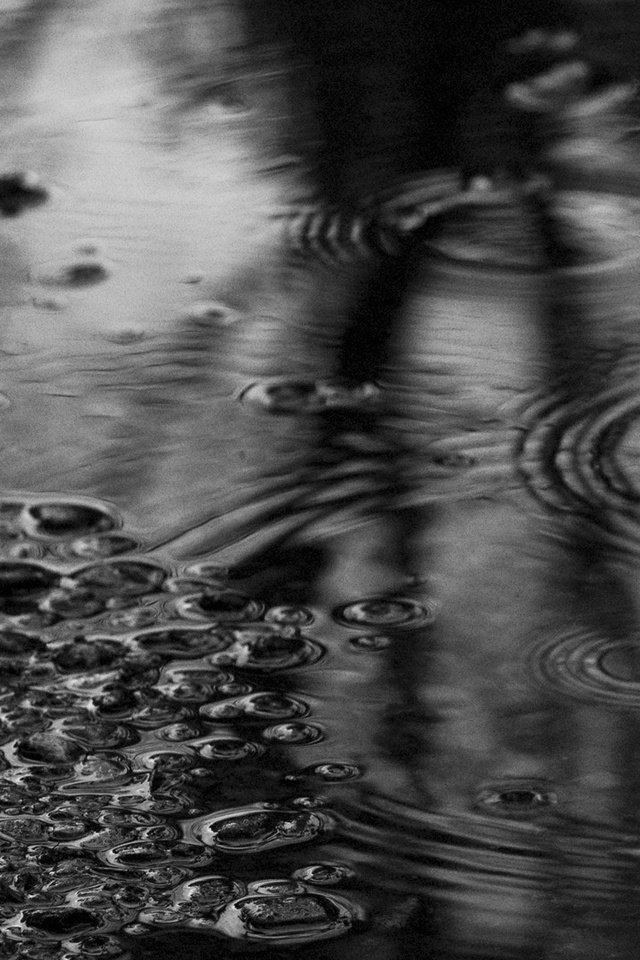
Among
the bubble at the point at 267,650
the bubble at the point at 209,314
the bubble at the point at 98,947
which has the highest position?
the bubble at the point at 209,314

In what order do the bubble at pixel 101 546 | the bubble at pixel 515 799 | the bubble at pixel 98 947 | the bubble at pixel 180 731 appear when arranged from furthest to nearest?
the bubble at pixel 101 546 → the bubble at pixel 180 731 → the bubble at pixel 515 799 → the bubble at pixel 98 947

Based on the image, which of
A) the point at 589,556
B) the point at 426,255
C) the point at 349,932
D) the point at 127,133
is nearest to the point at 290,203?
the point at 426,255

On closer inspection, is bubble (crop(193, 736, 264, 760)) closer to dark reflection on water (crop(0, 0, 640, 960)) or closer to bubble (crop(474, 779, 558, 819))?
dark reflection on water (crop(0, 0, 640, 960))

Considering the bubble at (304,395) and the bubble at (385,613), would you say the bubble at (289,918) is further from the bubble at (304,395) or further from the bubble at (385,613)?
the bubble at (304,395)

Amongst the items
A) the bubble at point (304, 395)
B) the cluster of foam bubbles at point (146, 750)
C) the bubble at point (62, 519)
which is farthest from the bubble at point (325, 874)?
the bubble at point (304, 395)

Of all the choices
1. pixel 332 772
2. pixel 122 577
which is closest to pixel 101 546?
pixel 122 577

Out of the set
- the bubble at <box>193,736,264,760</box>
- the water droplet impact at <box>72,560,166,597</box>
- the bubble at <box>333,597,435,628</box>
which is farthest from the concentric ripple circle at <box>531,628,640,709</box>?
the water droplet impact at <box>72,560,166,597</box>

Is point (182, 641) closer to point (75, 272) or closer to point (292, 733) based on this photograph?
point (292, 733)
